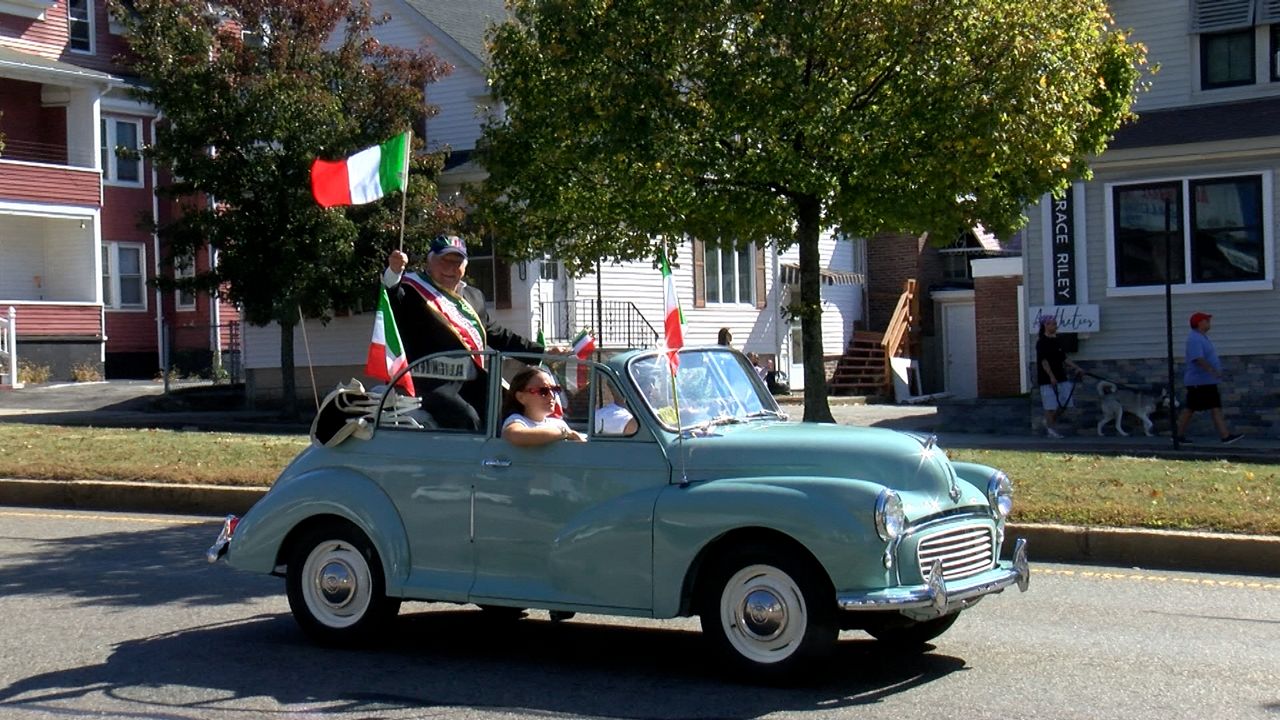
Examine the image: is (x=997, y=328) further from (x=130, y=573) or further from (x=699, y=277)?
(x=130, y=573)

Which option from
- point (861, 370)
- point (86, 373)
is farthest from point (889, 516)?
point (86, 373)

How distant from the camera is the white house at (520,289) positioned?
87.8 ft

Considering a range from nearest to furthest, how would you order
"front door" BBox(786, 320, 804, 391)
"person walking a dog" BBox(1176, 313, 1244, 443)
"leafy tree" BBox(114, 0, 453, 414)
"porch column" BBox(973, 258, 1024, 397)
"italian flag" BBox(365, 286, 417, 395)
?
"italian flag" BBox(365, 286, 417, 395) < "person walking a dog" BBox(1176, 313, 1244, 443) < "leafy tree" BBox(114, 0, 453, 414) < "porch column" BBox(973, 258, 1024, 397) < "front door" BBox(786, 320, 804, 391)

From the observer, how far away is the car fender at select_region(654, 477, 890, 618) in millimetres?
6375

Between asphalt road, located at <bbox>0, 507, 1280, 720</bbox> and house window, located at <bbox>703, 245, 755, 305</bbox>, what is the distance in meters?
21.5

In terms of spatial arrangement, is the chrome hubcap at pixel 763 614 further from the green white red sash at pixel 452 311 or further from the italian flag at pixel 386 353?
the green white red sash at pixel 452 311

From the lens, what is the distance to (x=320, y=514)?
7809 millimetres

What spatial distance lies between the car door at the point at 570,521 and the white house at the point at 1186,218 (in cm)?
1532

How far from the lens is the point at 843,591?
251 inches

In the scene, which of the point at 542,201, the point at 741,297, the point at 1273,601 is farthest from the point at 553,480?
the point at 741,297

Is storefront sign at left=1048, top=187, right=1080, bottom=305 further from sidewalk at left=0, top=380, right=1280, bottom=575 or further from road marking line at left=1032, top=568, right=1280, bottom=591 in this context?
road marking line at left=1032, top=568, right=1280, bottom=591

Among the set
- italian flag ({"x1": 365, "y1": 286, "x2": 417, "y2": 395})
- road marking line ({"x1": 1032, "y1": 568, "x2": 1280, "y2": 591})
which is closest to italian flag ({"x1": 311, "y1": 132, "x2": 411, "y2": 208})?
italian flag ({"x1": 365, "y1": 286, "x2": 417, "y2": 395})

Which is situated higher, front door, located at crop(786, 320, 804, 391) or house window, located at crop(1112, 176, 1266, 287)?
house window, located at crop(1112, 176, 1266, 287)

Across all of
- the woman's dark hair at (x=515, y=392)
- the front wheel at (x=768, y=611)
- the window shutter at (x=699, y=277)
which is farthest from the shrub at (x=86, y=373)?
the front wheel at (x=768, y=611)
